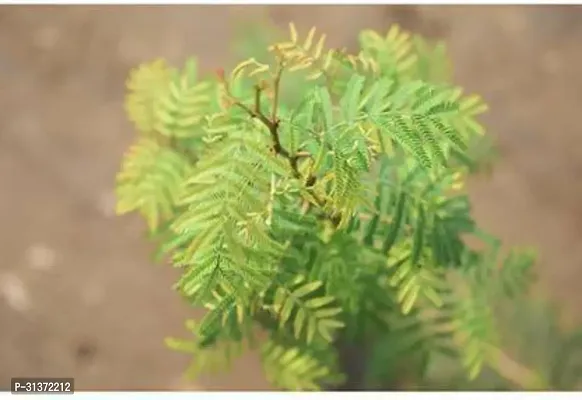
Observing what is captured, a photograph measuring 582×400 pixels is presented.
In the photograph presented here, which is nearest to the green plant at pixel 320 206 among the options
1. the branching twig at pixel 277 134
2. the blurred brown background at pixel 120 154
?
the branching twig at pixel 277 134

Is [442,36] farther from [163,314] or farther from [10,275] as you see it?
[10,275]

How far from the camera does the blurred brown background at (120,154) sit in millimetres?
1224

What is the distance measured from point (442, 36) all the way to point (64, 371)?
77 centimetres

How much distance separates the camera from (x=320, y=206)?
0.73 metres

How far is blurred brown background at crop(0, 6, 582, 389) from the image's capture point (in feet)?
4.01

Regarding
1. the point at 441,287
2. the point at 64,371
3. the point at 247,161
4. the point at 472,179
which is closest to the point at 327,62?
the point at 247,161

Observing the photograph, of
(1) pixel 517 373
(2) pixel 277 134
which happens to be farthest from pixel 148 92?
(1) pixel 517 373

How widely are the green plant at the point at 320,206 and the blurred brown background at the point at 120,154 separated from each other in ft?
0.92

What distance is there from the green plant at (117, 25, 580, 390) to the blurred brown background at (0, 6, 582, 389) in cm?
28

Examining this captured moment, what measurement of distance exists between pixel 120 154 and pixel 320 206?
0.62 m
